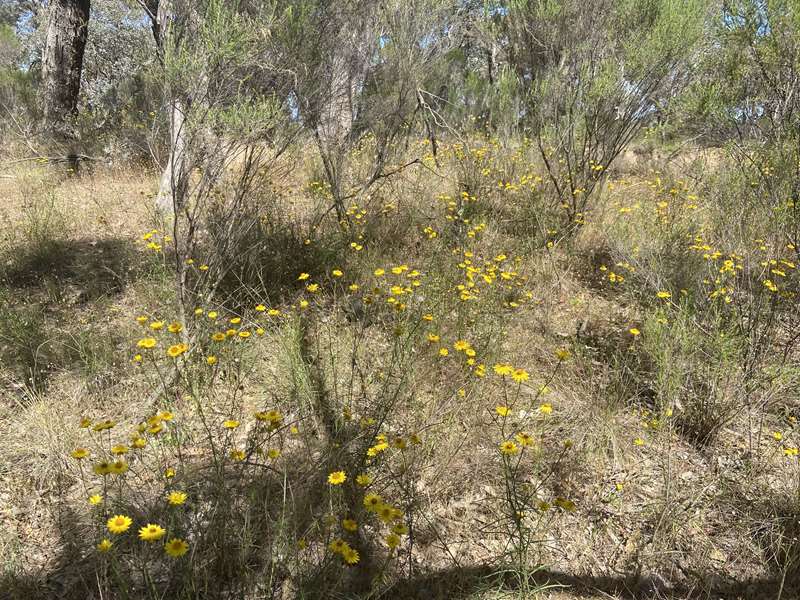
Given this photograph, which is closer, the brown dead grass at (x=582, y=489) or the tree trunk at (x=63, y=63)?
the brown dead grass at (x=582, y=489)

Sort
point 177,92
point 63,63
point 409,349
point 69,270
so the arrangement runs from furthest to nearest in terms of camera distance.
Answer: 1. point 63,63
2. point 69,270
3. point 409,349
4. point 177,92

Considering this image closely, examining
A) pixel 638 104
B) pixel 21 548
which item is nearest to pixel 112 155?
pixel 21 548

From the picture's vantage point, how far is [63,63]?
6680 millimetres

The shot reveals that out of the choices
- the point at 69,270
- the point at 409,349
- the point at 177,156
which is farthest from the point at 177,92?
the point at 69,270

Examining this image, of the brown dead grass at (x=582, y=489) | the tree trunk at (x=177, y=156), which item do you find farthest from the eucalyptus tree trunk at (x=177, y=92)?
the brown dead grass at (x=582, y=489)

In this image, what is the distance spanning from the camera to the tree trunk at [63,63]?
654 cm

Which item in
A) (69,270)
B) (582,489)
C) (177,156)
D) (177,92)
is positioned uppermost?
(177,92)

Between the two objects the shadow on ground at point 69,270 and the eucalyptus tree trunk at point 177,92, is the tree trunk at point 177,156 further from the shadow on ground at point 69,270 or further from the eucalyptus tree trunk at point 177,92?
the shadow on ground at point 69,270

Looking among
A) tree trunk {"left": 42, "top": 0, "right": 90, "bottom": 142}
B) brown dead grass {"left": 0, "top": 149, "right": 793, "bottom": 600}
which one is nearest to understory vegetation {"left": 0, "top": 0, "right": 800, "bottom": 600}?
brown dead grass {"left": 0, "top": 149, "right": 793, "bottom": 600}

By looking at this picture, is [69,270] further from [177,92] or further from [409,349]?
[409,349]

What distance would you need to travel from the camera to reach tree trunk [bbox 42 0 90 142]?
654 cm

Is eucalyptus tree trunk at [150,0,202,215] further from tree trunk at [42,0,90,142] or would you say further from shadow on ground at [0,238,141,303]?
tree trunk at [42,0,90,142]

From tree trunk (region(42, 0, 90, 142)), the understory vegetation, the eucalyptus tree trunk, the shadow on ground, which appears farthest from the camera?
tree trunk (region(42, 0, 90, 142))

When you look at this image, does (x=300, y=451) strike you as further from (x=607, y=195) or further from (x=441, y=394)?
(x=607, y=195)
